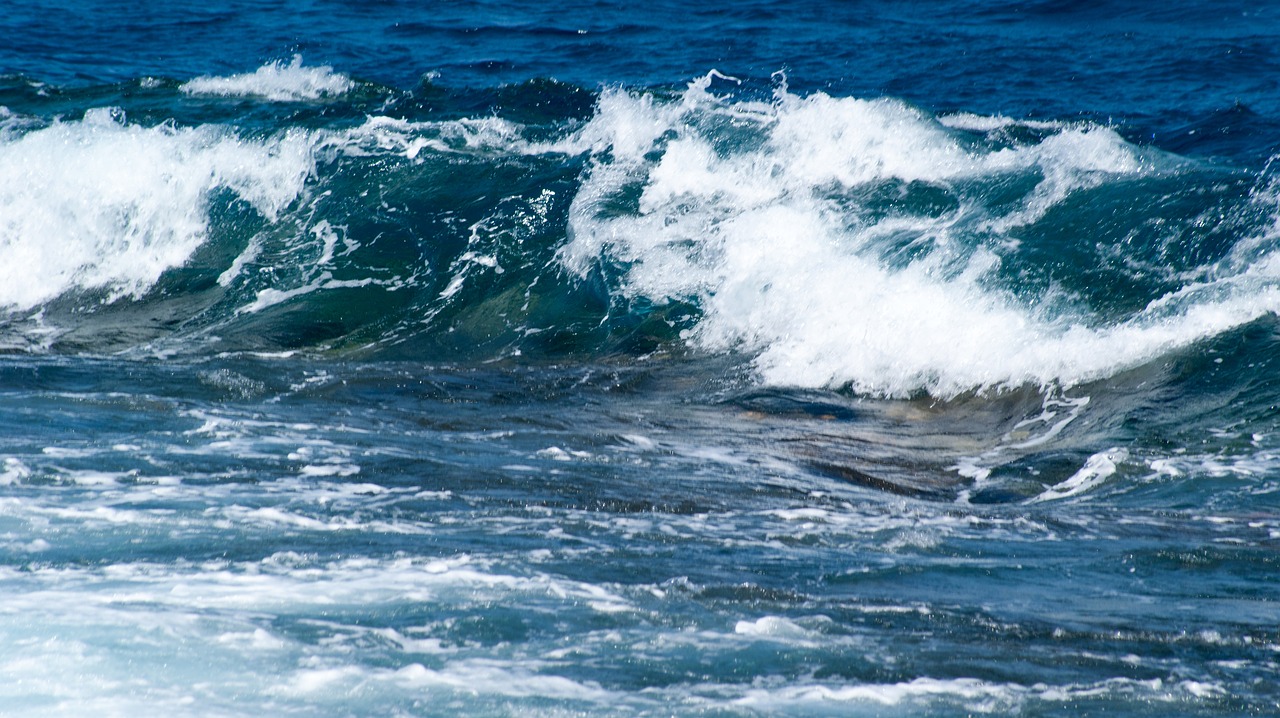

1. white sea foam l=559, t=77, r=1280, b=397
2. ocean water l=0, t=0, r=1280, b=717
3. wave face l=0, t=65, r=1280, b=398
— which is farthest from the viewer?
wave face l=0, t=65, r=1280, b=398

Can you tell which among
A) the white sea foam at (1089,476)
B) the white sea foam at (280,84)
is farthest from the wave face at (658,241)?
the white sea foam at (280,84)

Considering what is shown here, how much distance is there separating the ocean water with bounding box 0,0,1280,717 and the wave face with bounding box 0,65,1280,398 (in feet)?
0.14

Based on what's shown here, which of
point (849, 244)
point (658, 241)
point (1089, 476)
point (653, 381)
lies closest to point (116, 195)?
point (658, 241)

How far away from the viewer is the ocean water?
3.02 meters

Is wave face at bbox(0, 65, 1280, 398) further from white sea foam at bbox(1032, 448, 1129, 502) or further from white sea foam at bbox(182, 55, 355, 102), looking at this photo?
white sea foam at bbox(182, 55, 355, 102)

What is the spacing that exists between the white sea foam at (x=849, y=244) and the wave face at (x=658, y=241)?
2cm

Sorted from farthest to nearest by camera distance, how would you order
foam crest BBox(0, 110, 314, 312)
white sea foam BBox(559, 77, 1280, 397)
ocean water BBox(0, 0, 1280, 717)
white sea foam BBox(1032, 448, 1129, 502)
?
foam crest BBox(0, 110, 314, 312) < white sea foam BBox(559, 77, 1280, 397) < white sea foam BBox(1032, 448, 1129, 502) < ocean water BBox(0, 0, 1280, 717)

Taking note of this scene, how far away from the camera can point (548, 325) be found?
27.7ft

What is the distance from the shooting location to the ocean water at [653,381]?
302 cm

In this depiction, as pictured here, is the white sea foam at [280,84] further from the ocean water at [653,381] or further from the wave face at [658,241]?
the wave face at [658,241]

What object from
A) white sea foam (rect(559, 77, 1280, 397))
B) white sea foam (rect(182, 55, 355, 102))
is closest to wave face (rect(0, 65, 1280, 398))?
white sea foam (rect(559, 77, 1280, 397))

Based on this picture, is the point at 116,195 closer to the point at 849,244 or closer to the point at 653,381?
the point at 653,381

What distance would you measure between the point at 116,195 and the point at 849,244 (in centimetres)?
664

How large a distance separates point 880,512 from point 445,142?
7926 mm
